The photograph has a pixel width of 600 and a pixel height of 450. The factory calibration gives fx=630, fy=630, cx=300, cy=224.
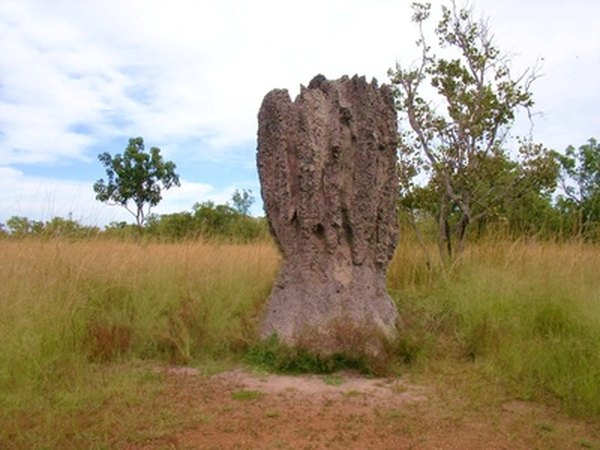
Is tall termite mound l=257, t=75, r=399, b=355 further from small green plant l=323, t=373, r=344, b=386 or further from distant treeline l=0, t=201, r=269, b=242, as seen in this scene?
distant treeline l=0, t=201, r=269, b=242

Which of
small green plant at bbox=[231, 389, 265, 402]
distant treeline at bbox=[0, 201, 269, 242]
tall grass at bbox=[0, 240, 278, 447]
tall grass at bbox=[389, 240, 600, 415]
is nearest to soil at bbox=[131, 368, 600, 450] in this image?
small green plant at bbox=[231, 389, 265, 402]

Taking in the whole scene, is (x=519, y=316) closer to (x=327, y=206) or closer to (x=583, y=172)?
(x=327, y=206)

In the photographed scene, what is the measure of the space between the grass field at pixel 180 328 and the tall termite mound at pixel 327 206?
1.58 feet

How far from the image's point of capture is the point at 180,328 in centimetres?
565

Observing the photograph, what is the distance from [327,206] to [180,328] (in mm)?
1712

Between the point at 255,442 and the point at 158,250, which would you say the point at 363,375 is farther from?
the point at 158,250

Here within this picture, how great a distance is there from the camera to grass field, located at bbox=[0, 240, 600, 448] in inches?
171

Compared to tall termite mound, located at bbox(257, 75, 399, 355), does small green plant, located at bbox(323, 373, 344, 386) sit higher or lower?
lower

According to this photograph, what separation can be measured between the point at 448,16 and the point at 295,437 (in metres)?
7.39

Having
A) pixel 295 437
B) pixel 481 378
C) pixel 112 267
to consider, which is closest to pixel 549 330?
pixel 481 378

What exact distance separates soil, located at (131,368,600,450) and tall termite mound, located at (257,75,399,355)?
0.68m

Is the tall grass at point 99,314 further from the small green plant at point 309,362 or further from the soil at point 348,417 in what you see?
the soil at point 348,417

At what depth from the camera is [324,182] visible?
5.66m

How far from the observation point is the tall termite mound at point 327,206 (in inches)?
218
